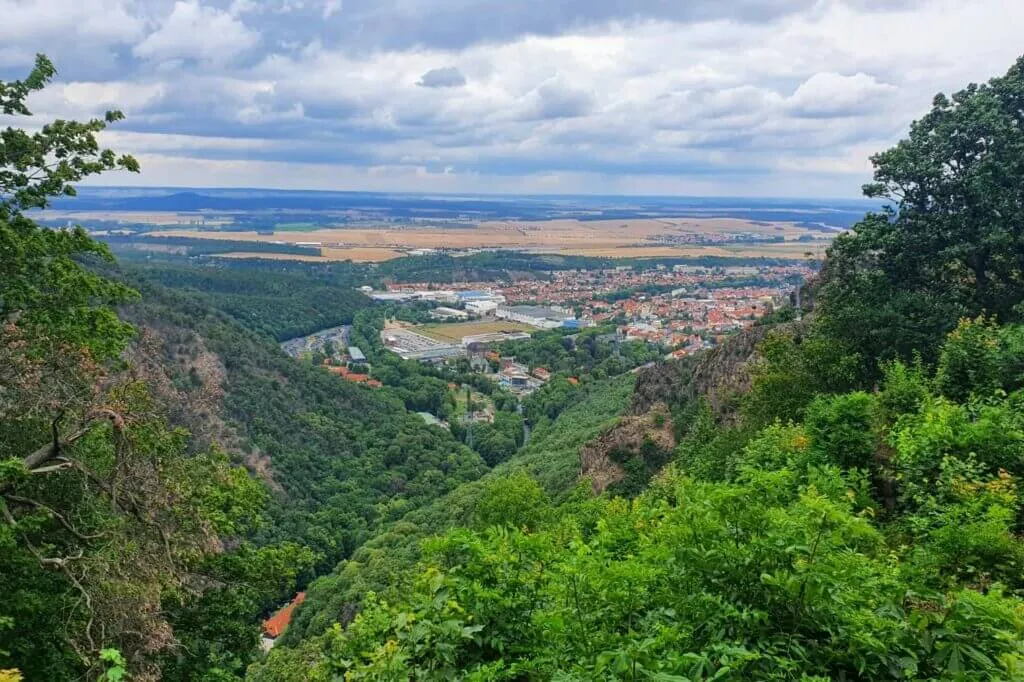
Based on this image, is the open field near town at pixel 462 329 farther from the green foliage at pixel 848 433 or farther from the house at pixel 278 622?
the green foliage at pixel 848 433

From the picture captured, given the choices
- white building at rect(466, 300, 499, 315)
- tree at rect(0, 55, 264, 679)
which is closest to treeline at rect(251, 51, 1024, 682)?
tree at rect(0, 55, 264, 679)

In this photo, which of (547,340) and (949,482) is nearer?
(949,482)

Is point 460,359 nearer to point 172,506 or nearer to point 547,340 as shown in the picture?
point 547,340

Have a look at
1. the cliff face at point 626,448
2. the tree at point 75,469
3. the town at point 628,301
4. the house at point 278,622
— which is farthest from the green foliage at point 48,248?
the town at point 628,301

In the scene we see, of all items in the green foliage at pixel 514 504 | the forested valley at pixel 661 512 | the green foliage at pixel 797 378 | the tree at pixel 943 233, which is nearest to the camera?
the forested valley at pixel 661 512

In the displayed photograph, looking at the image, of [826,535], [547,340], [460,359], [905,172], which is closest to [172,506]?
[826,535]
